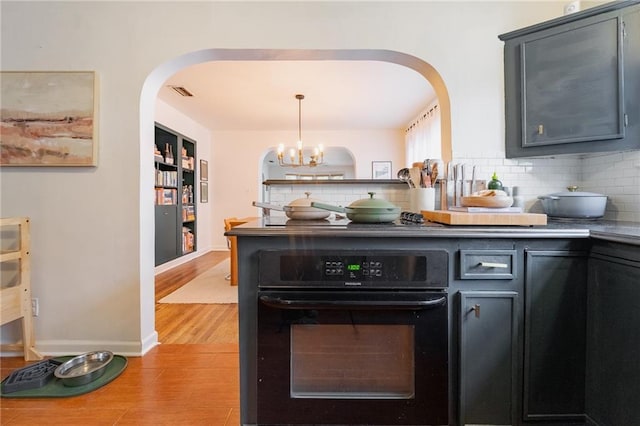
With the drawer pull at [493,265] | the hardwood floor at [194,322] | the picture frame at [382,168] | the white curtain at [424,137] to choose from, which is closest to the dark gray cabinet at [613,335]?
the drawer pull at [493,265]

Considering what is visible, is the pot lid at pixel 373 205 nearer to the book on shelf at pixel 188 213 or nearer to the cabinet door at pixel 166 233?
the cabinet door at pixel 166 233

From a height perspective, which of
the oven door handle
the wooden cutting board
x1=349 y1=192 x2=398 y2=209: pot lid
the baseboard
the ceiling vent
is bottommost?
the baseboard

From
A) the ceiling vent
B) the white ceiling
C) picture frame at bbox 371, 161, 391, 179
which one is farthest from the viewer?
picture frame at bbox 371, 161, 391, 179

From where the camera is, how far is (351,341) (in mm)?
1227

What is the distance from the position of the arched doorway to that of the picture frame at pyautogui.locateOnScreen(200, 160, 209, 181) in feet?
13.4

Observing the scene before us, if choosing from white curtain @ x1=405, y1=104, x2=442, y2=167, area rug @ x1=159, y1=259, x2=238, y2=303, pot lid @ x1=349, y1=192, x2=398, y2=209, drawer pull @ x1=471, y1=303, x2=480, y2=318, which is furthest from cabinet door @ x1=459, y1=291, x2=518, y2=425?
white curtain @ x1=405, y1=104, x2=442, y2=167

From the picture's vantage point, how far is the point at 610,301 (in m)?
1.14

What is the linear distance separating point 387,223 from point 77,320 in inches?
82.7

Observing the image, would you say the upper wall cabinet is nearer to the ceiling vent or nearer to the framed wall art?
the framed wall art

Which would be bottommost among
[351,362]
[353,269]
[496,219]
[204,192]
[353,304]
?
[351,362]

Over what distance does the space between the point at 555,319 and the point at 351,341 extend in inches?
30.7

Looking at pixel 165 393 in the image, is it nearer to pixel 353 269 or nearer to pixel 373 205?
pixel 353 269

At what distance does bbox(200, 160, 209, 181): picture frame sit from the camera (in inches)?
243

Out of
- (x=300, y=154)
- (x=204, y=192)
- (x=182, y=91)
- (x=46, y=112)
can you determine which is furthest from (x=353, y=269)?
(x=204, y=192)
